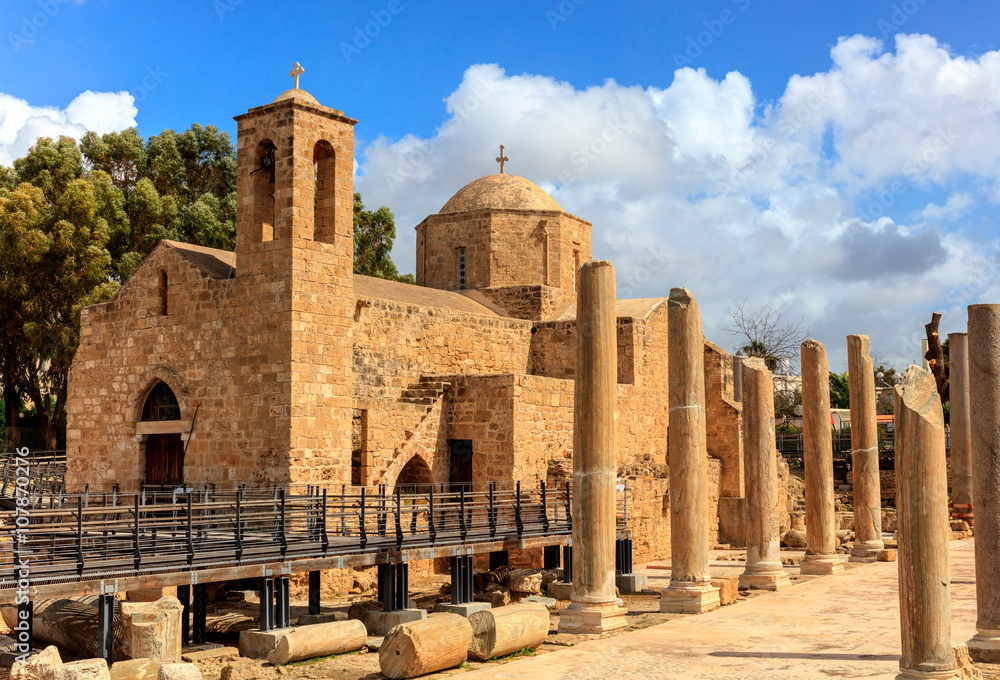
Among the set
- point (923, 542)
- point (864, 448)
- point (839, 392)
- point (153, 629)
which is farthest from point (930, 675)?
point (839, 392)

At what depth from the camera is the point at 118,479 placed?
1866 cm

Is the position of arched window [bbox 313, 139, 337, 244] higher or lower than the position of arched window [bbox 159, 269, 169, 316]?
higher

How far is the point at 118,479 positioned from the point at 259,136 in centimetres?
699

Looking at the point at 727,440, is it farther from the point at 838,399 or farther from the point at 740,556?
the point at 838,399

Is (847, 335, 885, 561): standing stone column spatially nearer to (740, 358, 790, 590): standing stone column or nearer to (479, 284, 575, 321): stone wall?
(740, 358, 790, 590): standing stone column

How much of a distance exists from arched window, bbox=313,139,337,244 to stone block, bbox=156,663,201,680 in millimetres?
9330

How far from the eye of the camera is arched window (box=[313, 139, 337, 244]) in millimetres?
17422

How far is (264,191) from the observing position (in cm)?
1761

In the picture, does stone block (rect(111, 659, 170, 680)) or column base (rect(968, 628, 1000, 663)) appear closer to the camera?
column base (rect(968, 628, 1000, 663))

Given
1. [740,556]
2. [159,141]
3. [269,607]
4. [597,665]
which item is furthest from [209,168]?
[597,665]

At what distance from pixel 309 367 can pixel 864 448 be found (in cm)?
977

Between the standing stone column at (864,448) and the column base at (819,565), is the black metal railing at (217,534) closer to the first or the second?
the column base at (819,565)

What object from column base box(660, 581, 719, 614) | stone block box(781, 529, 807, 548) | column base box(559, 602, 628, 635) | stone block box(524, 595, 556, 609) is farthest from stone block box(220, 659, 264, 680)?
stone block box(781, 529, 807, 548)

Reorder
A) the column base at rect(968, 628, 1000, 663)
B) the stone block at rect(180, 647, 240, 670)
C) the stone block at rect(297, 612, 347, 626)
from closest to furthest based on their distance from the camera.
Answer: the column base at rect(968, 628, 1000, 663) → the stone block at rect(180, 647, 240, 670) → the stone block at rect(297, 612, 347, 626)
